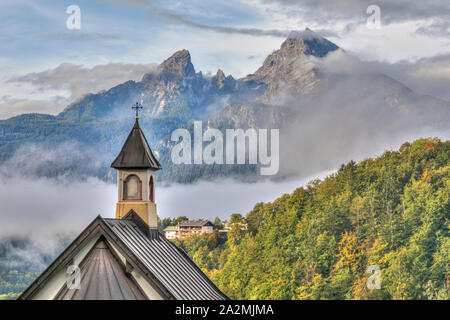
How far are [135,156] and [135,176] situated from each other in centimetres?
106

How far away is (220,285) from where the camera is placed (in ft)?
386

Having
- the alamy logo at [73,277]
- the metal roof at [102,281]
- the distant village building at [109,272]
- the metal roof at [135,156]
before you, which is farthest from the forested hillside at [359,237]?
the alamy logo at [73,277]

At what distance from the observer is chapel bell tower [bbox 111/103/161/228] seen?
34.6 metres

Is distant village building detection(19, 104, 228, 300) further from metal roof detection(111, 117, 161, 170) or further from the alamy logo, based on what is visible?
metal roof detection(111, 117, 161, 170)

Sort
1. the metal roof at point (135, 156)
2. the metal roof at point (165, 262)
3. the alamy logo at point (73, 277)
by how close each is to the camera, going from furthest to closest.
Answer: the metal roof at point (135, 156) < the metal roof at point (165, 262) < the alamy logo at point (73, 277)

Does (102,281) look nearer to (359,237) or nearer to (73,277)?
(73,277)

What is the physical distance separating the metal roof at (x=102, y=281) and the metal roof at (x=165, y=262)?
2.75 ft

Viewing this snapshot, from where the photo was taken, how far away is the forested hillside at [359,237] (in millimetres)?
94812

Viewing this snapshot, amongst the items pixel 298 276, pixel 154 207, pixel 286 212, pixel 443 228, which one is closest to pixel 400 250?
pixel 443 228

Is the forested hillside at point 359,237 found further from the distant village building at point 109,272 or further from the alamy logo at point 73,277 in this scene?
the alamy logo at point 73,277

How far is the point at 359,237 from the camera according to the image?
355 ft

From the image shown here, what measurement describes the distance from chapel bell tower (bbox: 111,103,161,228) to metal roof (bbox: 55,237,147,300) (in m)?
8.07
